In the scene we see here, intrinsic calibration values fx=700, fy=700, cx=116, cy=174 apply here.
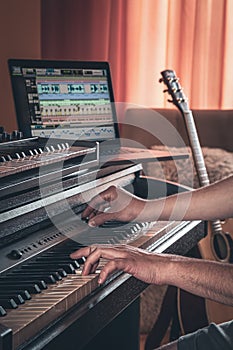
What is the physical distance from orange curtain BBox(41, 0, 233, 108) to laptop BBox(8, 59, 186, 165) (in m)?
0.86

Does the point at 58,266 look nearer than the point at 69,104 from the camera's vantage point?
Yes

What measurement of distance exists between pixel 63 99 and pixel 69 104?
29mm

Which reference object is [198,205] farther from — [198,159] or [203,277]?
[198,159]

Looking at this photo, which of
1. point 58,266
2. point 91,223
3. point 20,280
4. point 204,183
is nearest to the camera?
point 20,280

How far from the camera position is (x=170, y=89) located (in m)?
2.68

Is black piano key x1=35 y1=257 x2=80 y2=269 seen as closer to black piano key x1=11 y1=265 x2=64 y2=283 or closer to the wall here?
black piano key x1=11 y1=265 x2=64 y2=283

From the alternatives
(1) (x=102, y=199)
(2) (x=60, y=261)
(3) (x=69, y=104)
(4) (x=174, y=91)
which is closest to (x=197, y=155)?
(4) (x=174, y=91)

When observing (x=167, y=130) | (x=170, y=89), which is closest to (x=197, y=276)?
(x=170, y=89)

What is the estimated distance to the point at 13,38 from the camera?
2.71 m

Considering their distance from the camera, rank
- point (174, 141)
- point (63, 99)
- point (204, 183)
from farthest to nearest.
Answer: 1. point (174, 141)
2. point (204, 183)
3. point (63, 99)

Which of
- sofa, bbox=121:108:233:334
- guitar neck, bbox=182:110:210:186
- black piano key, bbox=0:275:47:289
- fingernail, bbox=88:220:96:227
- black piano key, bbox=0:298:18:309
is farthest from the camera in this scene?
sofa, bbox=121:108:233:334

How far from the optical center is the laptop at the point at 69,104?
2141mm

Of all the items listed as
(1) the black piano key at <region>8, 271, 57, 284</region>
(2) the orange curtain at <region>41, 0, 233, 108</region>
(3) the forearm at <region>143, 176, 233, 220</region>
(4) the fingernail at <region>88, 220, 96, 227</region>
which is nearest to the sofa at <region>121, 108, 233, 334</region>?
(2) the orange curtain at <region>41, 0, 233, 108</region>

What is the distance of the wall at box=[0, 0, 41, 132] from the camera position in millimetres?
2672
